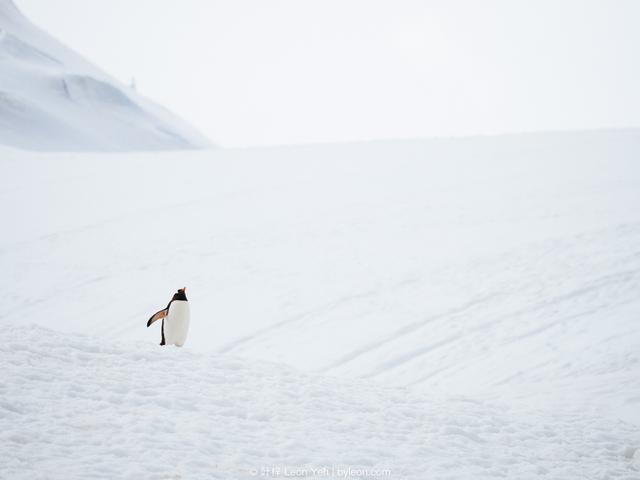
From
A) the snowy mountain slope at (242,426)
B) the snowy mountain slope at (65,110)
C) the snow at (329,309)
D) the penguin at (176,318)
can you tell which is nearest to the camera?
the snowy mountain slope at (242,426)

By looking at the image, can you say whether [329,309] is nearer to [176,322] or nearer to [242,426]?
[176,322]

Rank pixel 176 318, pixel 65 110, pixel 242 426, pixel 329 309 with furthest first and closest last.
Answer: pixel 65 110, pixel 329 309, pixel 176 318, pixel 242 426

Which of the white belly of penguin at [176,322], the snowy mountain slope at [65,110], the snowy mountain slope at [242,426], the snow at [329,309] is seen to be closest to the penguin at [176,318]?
the white belly of penguin at [176,322]

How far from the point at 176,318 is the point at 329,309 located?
5325 millimetres

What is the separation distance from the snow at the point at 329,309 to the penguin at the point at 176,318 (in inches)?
21.9

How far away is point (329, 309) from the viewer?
1185 centimetres

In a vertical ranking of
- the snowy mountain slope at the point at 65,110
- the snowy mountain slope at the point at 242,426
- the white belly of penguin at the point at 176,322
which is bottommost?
Answer: the snowy mountain slope at the point at 242,426

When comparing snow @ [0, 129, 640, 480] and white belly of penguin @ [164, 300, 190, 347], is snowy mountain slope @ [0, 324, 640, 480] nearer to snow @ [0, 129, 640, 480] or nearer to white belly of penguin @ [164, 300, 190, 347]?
snow @ [0, 129, 640, 480]

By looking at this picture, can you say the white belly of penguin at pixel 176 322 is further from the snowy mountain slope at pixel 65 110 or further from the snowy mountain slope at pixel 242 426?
the snowy mountain slope at pixel 65 110

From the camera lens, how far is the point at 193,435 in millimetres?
4207

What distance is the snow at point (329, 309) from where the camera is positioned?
4.36 metres

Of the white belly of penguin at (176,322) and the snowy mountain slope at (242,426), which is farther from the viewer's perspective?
the white belly of penguin at (176,322)

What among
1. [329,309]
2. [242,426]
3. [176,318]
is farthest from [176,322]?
[329,309]

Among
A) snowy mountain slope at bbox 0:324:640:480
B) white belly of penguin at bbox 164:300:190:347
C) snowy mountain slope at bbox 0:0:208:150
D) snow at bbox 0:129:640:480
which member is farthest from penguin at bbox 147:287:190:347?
snowy mountain slope at bbox 0:0:208:150
